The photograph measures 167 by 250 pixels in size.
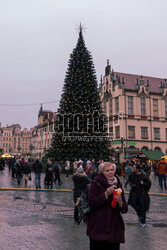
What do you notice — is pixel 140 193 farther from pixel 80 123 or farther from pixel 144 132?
pixel 144 132

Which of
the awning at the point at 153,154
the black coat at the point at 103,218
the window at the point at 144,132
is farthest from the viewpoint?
the window at the point at 144,132

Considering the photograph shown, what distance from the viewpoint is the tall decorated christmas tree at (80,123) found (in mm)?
27125

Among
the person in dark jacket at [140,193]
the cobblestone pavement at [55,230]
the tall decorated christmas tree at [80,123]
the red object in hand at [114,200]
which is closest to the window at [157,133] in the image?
the tall decorated christmas tree at [80,123]

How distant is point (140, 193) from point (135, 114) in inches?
1518

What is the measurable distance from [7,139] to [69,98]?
11555 cm

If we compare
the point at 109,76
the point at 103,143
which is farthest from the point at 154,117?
the point at 103,143

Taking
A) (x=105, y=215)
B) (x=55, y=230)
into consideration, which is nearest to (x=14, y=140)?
(x=55, y=230)

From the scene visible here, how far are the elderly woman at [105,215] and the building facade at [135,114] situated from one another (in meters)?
39.2

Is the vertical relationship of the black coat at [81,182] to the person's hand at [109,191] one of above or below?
below

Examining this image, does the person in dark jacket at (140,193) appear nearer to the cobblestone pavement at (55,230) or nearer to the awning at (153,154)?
the cobblestone pavement at (55,230)

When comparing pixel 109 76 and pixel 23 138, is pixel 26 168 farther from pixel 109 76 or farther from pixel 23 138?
pixel 23 138

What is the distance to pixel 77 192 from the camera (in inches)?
320

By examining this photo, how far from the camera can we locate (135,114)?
4497 cm

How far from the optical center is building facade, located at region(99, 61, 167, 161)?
43938 mm
